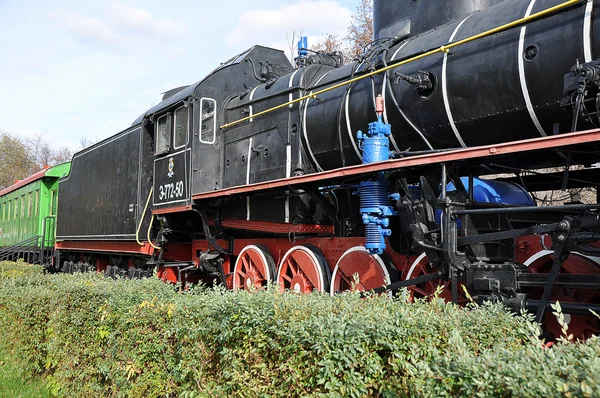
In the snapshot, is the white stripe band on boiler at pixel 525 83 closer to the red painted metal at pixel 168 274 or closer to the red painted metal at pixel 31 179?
the red painted metal at pixel 168 274

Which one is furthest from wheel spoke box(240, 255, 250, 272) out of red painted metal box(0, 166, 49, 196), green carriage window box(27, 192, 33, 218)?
green carriage window box(27, 192, 33, 218)

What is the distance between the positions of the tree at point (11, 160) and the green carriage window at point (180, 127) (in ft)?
148

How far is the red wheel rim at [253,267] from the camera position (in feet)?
22.1

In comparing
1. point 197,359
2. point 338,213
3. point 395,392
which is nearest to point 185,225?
point 338,213

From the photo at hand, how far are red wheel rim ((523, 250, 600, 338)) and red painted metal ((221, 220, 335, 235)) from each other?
2.58m

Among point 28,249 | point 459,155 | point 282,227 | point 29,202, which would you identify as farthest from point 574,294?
point 29,202

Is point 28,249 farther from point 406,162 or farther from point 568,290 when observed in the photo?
point 568,290

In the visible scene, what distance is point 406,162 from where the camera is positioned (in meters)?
4.33

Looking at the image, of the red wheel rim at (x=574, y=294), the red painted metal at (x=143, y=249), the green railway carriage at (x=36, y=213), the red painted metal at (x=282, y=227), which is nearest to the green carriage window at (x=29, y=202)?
the green railway carriage at (x=36, y=213)

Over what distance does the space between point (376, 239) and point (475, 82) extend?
1623mm

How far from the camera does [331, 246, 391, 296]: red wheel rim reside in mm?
5238

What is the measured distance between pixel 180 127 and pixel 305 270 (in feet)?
12.0

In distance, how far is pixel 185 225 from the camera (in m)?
9.12

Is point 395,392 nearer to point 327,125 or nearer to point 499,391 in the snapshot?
point 499,391
